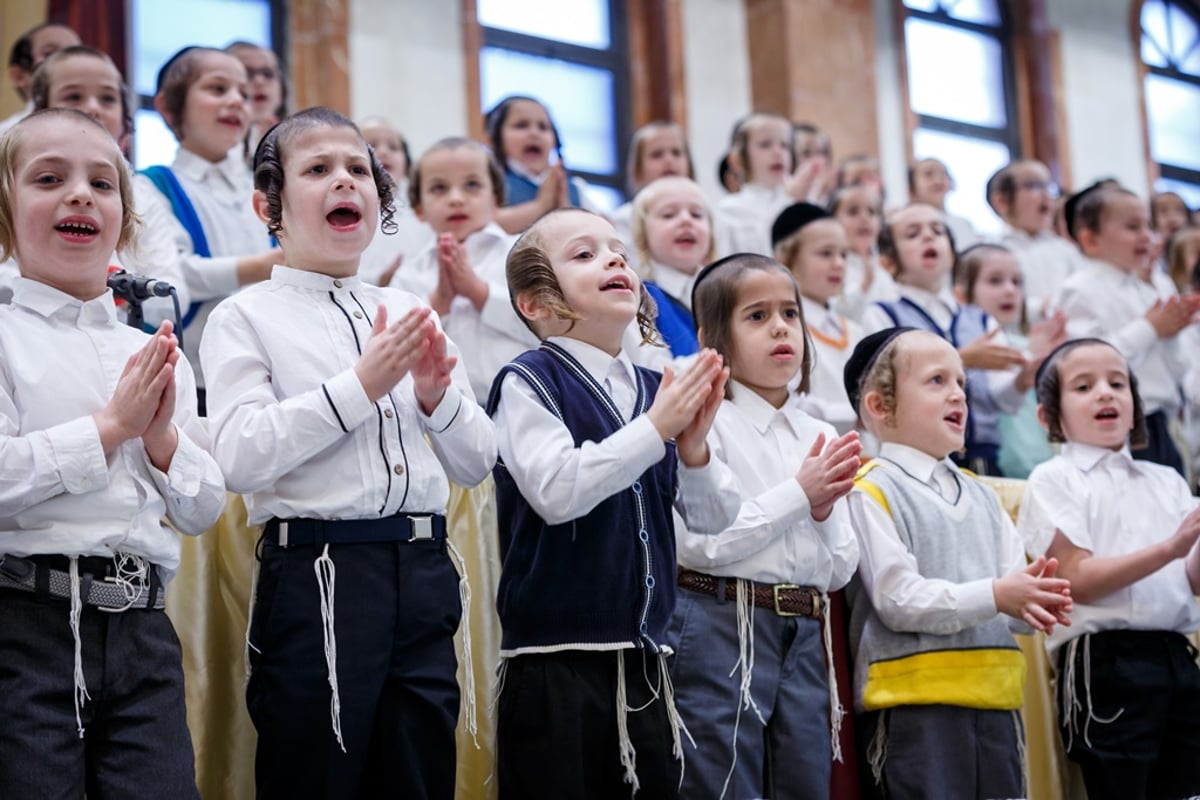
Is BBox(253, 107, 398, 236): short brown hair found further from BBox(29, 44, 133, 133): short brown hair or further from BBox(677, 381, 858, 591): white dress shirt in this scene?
BBox(29, 44, 133, 133): short brown hair

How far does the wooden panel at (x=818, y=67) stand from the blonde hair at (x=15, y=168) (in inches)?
244

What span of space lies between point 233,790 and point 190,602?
36 centimetres

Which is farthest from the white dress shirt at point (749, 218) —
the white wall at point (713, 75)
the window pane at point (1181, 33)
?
the window pane at point (1181, 33)

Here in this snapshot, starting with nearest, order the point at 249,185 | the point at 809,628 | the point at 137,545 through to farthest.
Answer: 1. the point at 137,545
2. the point at 809,628
3. the point at 249,185

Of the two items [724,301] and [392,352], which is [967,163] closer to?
[724,301]

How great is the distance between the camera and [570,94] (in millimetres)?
8117

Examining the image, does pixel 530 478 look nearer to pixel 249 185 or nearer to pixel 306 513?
pixel 306 513

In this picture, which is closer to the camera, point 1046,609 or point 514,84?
→ point 1046,609

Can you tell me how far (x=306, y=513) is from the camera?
2.34m

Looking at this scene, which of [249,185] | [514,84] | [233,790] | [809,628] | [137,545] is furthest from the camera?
[514,84]

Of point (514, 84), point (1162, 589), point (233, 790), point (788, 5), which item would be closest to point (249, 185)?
point (233, 790)

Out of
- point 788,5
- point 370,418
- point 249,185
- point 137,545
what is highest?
point 788,5

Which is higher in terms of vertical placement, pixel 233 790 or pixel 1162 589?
pixel 1162 589

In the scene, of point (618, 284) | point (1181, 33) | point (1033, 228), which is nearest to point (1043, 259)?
point (1033, 228)
